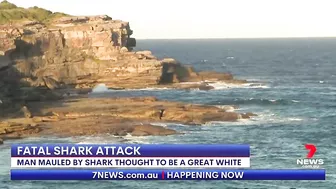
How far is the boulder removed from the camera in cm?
6900

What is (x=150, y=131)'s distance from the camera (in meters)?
69.6

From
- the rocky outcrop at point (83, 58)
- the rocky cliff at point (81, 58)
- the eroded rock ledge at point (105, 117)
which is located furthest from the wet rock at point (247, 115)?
the rocky cliff at point (81, 58)

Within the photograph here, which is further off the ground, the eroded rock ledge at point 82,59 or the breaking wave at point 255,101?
the eroded rock ledge at point 82,59

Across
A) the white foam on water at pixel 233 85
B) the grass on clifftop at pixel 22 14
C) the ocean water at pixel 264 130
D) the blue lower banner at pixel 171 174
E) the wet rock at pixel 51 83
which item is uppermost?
the grass on clifftop at pixel 22 14

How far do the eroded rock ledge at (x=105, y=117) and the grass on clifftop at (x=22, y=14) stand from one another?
45966 millimetres

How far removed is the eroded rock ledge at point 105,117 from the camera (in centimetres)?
6988

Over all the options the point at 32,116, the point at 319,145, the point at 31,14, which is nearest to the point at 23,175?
the point at 319,145

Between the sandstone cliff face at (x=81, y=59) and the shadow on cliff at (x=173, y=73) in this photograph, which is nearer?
the sandstone cliff face at (x=81, y=59)

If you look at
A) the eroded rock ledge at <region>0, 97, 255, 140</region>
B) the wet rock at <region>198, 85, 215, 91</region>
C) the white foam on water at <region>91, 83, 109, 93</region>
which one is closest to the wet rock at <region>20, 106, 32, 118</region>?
the eroded rock ledge at <region>0, 97, 255, 140</region>

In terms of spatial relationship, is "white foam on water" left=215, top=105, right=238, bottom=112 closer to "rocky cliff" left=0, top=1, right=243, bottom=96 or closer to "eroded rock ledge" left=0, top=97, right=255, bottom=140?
"eroded rock ledge" left=0, top=97, right=255, bottom=140

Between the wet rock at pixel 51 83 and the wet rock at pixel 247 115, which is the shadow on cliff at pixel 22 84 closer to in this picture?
the wet rock at pixel 51 83

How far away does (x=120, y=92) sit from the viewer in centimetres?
10975

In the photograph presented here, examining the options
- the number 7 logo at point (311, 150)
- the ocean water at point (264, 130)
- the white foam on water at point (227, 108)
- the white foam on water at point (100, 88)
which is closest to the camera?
the ocean water at point (264, 130)

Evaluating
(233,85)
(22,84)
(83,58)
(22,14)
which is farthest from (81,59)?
(233,85)
